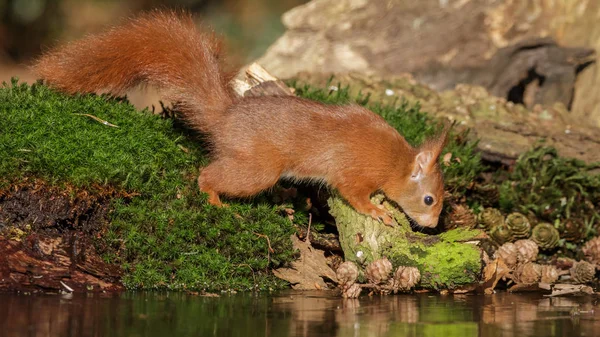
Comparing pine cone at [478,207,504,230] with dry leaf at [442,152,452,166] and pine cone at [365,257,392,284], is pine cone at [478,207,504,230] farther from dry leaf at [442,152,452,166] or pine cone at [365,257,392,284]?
pine cone at [365,257,392,284]

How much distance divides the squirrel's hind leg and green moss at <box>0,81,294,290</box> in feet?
0.49

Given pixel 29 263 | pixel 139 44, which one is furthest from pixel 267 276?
pixel 139 44

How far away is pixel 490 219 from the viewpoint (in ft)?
21.8

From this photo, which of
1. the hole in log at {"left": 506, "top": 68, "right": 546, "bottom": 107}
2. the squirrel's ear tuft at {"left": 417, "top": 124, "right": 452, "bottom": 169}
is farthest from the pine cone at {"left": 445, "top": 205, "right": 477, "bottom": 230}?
the hole in log at {"left": 506, "top": 68, "right": 546, "bottom": 107}

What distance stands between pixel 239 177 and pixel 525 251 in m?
2.18

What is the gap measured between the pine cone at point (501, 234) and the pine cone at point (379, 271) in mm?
1616

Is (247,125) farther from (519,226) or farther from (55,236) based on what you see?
(519,226)

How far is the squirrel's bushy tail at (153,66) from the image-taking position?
5863mm

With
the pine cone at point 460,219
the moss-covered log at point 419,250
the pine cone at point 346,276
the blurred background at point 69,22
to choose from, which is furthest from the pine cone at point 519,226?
the blurred background at point 69,22

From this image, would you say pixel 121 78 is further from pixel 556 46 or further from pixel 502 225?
pixel 556 46

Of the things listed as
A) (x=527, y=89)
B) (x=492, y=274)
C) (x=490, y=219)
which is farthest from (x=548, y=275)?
(x=527, y=89)

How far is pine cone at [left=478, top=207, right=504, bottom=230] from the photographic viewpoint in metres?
6.62

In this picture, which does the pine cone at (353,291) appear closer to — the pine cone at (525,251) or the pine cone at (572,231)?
the pine cone at (525,251)

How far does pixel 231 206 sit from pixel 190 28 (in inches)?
56.9
